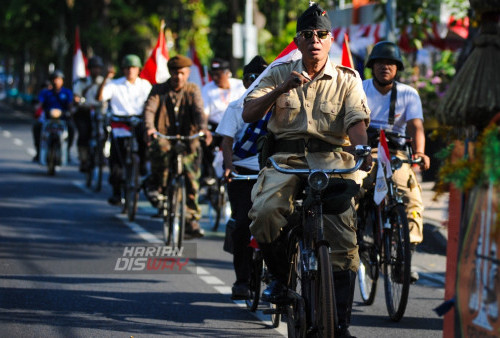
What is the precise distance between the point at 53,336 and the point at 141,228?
6202 millimetres

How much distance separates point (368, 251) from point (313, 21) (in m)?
2.82

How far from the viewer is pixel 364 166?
20.1 feet

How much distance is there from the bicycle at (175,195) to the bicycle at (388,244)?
2.96 metres

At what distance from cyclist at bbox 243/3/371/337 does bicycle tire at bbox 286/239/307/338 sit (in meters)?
0.09

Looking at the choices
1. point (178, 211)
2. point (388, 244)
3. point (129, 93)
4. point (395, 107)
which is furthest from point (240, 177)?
point (129, 93)

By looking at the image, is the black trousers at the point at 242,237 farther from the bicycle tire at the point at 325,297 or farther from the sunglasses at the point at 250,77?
the bicycle tire at the point at 325,297

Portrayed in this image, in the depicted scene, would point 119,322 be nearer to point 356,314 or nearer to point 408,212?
point 356,314

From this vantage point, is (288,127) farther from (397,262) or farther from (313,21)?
(397,262)

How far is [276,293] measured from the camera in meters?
6.36

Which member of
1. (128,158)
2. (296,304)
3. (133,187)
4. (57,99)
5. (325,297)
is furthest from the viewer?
(57,99)

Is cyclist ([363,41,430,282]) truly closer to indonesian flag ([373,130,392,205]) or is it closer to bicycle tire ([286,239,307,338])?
indonesian flag ([373,130,392,205])

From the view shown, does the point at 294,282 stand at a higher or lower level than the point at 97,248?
higher

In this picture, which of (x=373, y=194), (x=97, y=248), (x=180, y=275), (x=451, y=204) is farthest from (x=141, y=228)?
(x=451, y=204)

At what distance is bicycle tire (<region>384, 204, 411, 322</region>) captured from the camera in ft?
25.5
